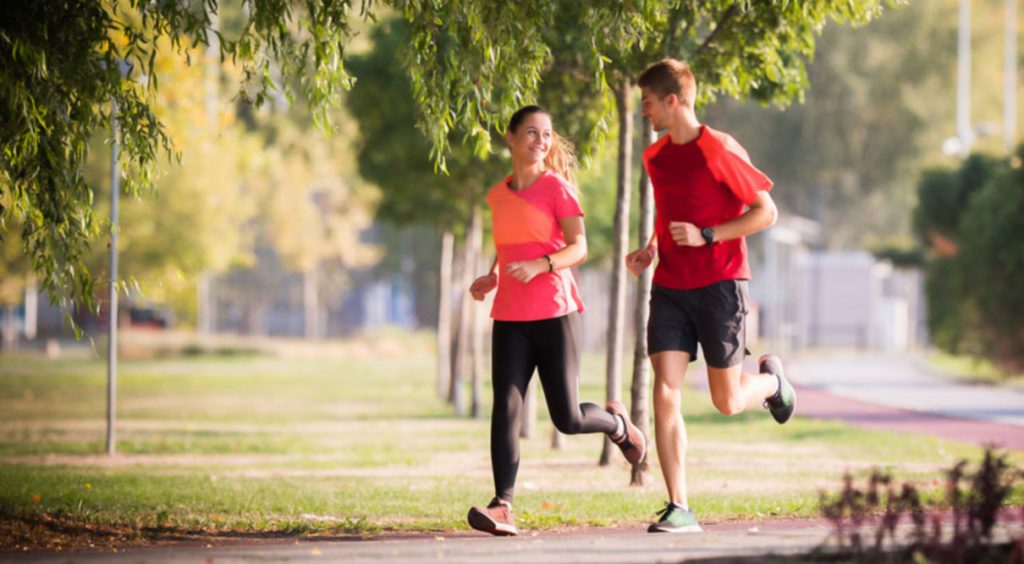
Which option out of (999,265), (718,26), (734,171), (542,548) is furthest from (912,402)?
(542,548)

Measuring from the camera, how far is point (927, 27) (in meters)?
62.6

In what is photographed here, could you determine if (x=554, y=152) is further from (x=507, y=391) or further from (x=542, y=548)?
(x=542, y=548)

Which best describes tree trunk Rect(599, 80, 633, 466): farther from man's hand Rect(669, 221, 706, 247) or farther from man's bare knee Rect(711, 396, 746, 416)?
man's hand Rect(669, 221, 706, 247)

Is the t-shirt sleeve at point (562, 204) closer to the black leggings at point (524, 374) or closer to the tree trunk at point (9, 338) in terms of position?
the black leggings at point (524, 374)

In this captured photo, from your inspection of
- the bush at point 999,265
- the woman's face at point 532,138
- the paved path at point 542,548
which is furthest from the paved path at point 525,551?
the bush at point 999,265

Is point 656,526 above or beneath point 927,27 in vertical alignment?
beneath

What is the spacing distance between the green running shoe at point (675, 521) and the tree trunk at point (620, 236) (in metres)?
4.90

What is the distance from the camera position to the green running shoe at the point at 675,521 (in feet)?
25.4

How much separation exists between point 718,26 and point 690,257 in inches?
177

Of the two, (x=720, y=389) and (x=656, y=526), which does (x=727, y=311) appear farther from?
(x=656, y=526)

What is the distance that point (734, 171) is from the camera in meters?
7.72

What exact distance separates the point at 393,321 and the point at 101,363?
5902cm

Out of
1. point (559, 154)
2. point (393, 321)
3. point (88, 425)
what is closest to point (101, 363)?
point (88, 425)

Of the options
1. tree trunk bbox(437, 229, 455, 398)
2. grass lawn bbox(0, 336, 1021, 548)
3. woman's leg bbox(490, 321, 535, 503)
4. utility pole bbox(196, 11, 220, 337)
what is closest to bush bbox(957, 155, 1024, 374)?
grass lawn bbox(0, 336, 1021, 548)
